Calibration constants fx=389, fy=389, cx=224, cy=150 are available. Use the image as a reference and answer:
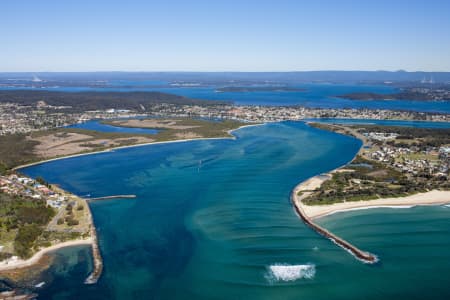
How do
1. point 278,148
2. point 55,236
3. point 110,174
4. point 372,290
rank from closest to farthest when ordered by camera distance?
1. point 372,290
2. point 55,236
3. point 110,174
4. point 278,148

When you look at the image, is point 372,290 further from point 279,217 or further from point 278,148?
point 278,148

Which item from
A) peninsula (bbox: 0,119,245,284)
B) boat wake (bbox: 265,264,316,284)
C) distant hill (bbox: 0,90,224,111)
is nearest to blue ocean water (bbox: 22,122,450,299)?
boat wake (bbox: 265,264,316,284)

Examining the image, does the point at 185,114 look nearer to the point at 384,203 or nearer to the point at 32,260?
the point at 384,203

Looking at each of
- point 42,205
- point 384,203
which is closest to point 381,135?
point 384,203

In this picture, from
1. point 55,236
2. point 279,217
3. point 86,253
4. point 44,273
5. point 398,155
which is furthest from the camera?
point 398,155

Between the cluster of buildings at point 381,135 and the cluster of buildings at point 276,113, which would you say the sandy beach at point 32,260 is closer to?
the cluster of buildings at point 381,135

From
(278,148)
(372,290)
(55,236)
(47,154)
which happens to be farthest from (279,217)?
(47,154)

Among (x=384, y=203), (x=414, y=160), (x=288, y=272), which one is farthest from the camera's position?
(x=414, y=160)
